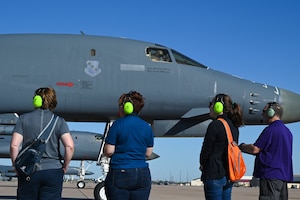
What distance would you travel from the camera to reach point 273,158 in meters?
6.20

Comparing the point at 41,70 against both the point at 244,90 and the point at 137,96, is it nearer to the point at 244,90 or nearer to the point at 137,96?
the point at 244,90

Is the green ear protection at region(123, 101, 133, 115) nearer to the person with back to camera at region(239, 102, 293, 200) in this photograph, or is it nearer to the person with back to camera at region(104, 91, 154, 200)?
the person with back to camera at region(104, 91, 154, 200)

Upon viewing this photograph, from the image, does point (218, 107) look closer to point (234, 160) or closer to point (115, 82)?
point (234, 160)

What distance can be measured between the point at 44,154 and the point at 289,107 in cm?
688

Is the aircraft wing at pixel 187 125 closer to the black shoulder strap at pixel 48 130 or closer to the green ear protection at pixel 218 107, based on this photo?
the green ear protection at pixel 218 107

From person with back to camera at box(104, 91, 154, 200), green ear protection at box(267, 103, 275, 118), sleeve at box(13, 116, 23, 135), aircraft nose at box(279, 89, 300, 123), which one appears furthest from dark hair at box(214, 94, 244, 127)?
aircraft nose at box(279, 89, 300, 123)

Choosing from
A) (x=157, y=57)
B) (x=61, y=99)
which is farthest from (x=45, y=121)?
(x=157, y=57)

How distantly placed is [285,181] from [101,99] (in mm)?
5375

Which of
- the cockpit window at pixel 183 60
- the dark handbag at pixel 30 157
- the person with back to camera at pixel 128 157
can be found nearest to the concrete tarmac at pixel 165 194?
the cockpit window at pixel 183 60

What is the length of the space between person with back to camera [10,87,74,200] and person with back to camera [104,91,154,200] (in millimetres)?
454

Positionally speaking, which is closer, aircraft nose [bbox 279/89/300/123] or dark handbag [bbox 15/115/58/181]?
dark handbag [bbox 15/115/58/181]

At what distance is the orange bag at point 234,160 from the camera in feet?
19.5

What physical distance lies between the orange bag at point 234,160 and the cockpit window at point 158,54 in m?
5.58

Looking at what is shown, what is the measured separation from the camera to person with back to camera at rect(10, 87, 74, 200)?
532cm
